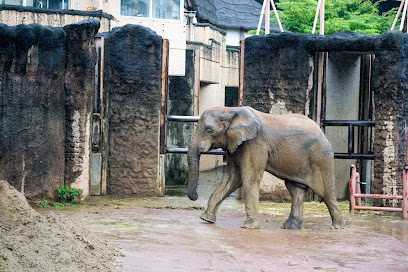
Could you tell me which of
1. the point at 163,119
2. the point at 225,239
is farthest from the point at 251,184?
the point at 163,119

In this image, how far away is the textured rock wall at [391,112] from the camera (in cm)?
1128

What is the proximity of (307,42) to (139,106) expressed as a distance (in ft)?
9.99

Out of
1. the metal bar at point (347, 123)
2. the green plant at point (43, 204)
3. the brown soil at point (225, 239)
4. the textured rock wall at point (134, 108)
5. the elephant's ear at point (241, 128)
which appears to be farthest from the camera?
the textured rock wall at point (134, 108)

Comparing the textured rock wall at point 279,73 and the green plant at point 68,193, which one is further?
the textured rock wall at point 279,73

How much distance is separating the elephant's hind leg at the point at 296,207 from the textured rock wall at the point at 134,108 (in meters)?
3.18

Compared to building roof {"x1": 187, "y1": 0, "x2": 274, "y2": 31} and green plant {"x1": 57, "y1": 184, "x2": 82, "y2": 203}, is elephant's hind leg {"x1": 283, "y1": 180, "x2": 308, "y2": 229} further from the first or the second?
building roof {"x1": 187, "y1": 0, "x2": 274, "y2": 31}

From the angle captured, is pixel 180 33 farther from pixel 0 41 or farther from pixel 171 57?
pixel 0 41

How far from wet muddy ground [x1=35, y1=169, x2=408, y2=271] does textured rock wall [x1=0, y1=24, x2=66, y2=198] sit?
2.12 feet

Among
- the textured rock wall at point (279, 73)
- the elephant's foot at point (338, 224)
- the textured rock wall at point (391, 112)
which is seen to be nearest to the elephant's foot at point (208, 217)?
the elephant's foot at point (338, 224)

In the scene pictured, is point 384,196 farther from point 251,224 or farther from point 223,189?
point 223,189

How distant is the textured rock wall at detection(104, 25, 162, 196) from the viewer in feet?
39.9

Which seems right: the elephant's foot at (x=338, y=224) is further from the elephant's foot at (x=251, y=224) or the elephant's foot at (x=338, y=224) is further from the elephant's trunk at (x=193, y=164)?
the elephant's trunk at (x=193, y=164)

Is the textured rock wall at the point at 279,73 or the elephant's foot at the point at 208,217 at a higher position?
the textured rock wall at the point at 279,73

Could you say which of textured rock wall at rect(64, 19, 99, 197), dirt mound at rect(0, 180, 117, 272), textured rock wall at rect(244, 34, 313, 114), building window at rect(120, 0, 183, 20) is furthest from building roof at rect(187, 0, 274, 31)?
dirt mound at rect(0, 180, 117, 272)
